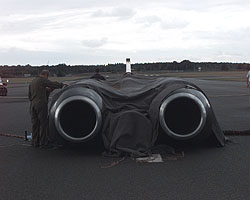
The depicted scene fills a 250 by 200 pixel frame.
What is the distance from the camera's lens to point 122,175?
558cm

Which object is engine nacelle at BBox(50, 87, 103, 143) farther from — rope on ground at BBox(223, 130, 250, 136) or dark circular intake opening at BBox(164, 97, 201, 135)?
rope on ground at BBox(223, 130, 250, 136)

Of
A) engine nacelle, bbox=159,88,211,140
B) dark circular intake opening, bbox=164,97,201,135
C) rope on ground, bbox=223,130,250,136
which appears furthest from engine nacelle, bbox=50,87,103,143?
rope on ground, bbox=223,130,250,136

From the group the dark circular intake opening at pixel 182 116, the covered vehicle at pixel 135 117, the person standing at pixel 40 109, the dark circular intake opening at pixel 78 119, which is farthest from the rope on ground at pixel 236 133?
the person standing at pixel 40 109

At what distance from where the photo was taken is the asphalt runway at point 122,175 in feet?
15.5

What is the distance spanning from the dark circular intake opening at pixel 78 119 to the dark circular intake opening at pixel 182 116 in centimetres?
173

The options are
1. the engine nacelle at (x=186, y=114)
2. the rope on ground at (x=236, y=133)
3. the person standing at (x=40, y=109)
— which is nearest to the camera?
the engine nacelle at (x=186, y=114)

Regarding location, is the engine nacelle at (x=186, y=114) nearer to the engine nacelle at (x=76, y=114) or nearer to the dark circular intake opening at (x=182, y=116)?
the dark circular intake opening at (x=182, y=116)


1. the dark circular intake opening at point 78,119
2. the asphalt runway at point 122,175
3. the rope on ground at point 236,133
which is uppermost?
the dark circular intake opening at point 78,119

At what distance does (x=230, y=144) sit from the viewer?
770 centimetres

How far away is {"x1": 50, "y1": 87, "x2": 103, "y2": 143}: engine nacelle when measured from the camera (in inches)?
272

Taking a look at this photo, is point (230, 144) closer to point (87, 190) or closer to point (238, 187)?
point (238, 187)

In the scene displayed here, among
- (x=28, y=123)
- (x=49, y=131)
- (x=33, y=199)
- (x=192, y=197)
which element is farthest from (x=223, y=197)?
(x=28, y=123)

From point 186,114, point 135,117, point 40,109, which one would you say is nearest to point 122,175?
point 135,117

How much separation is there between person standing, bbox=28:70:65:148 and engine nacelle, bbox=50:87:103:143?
54 cm
